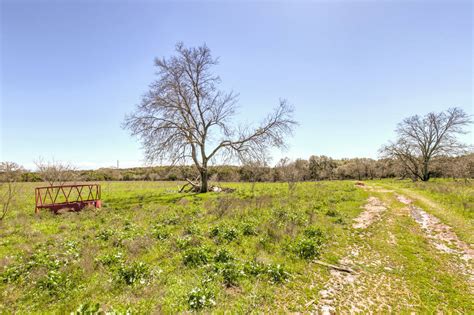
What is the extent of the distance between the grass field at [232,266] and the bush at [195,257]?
0.09 ft

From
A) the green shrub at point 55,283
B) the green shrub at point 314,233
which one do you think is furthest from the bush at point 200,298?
the green shrub at point 314,233

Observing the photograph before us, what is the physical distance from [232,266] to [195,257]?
1187 mm

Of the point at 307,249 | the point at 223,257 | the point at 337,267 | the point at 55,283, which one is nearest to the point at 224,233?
the point at 223,257

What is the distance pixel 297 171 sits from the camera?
26.5m

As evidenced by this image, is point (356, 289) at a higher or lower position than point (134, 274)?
lower

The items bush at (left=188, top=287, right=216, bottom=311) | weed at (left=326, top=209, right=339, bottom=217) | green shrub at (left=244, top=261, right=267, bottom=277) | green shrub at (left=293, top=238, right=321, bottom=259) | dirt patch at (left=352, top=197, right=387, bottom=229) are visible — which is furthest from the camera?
weed at (left=326, top=209, right=339, bottom=217)

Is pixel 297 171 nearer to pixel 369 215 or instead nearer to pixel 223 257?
pixel 369 215

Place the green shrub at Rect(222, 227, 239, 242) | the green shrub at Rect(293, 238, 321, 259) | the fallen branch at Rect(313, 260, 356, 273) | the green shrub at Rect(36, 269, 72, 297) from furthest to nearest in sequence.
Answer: the green shrub at Rect(222, 227, 239, 242) → the green shrub at Rect(293, 238, 321, 259) → the fallen branch at Rect(313, 260, 356, 273) → the green shrub at Rect(36, 269, 72, 297)

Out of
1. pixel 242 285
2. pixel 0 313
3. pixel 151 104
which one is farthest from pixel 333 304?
pixel 151 104

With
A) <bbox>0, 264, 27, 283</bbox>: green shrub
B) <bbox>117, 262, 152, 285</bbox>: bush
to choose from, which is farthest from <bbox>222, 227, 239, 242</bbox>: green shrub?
<bbox>0, 264, 27, 283</bbox>: green shrub

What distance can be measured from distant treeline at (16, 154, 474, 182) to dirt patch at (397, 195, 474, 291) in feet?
42.8

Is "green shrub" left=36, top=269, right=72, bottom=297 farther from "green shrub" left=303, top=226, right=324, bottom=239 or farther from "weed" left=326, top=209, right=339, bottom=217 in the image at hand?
"weed" left=326, top=209, right=339, bottom=217

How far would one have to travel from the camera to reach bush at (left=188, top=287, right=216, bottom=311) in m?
4.14

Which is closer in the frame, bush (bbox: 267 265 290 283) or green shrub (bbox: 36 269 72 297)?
green shrub (bbox: 36 269 72 297)
